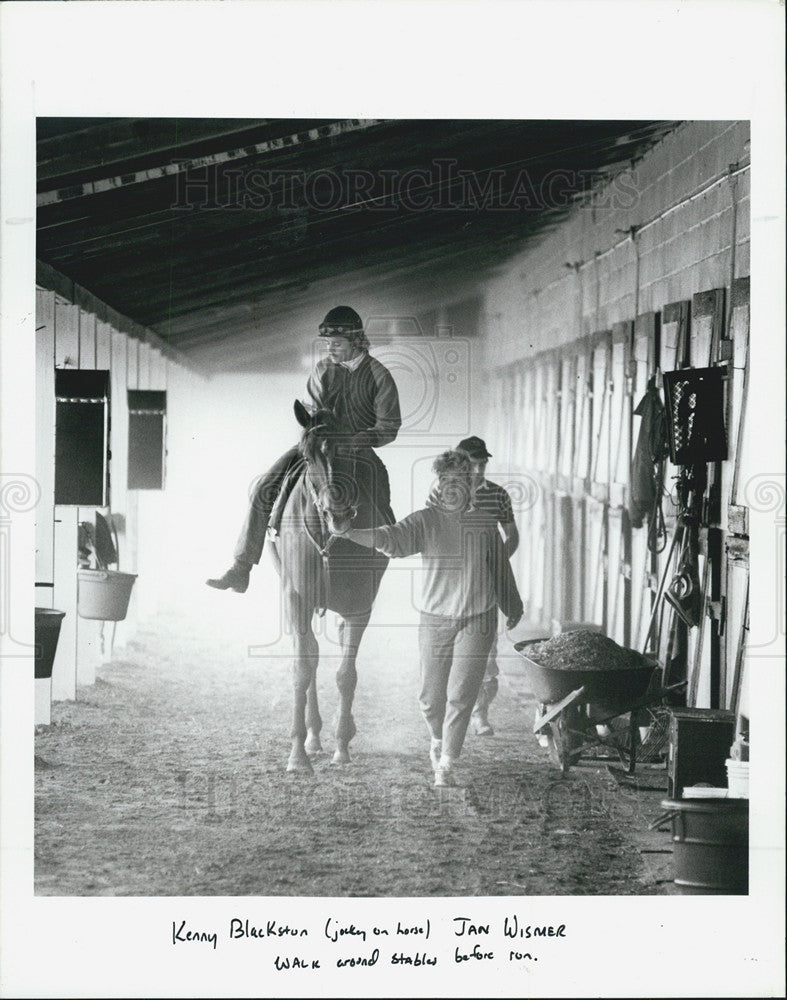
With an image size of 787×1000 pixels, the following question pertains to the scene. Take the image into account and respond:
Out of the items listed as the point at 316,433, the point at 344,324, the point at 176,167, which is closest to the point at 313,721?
the point at 316,433

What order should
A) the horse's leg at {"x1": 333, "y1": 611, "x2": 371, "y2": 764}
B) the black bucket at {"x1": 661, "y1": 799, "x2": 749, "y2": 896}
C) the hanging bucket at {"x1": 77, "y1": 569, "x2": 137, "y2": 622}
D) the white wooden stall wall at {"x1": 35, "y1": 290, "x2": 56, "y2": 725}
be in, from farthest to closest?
the hanging bucket at {"x1": 77, "y1": 569, "x2": 137, "y2": 622} < the horse's leg at {"x1": 333, "y1": 611, "x2": 371, "y2": 764} < the white wooden stall wall at {"x1": 35, "y1": 290, "x2": 56, "y2": 725} < the black bucket at {"x1": 661, "y1": 799, "x2": 749, "y2": 896}

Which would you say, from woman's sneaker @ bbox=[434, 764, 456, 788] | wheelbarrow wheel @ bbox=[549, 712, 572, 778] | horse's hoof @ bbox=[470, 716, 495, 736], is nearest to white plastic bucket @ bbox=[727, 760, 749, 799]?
wheelbarrow wheel @ bbox=[549, 712, 572, 778]

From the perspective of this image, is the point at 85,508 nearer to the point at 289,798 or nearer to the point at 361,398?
the point at 361,398

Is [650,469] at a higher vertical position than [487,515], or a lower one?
higher

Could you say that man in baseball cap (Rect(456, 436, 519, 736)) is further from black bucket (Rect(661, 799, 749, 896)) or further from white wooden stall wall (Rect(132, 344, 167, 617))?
white wooden stall wall (Rect(132, 344, 167, 617))

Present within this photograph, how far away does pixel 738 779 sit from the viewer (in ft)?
15.6

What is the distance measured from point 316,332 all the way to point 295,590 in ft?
3.07

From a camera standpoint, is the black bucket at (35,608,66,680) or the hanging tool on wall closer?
the black bucket at (35,608,66,680)

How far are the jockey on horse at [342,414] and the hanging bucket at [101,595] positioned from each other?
42cm

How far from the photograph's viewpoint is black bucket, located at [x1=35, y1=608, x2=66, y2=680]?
5012 millimetres

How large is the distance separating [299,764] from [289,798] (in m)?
0.13

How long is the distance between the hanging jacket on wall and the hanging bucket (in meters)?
2.07

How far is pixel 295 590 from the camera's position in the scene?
5.11 m

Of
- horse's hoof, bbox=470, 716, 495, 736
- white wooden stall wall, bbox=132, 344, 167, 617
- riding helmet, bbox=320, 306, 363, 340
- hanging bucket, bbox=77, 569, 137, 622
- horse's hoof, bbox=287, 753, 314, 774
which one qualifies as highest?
riding helmet, bbox=320, 306, 363, 340
